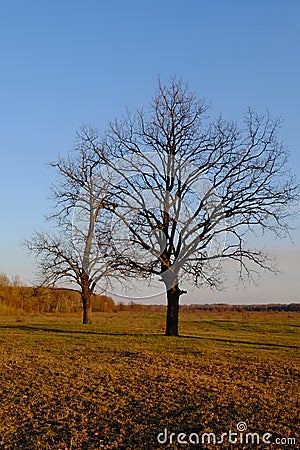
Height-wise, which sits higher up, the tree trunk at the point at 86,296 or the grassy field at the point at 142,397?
the tree trunk at the point at 86,296

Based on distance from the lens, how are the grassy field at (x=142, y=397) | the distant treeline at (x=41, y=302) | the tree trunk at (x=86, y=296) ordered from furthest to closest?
the distant treeline at (x=41, y=302), the tree trunk at (x=86, y=296), the grassy field at (x=142, y=397)

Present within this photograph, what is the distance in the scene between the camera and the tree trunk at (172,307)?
23.9 meters

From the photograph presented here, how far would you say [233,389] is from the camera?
11.1m

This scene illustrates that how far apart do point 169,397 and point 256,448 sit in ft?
9.80

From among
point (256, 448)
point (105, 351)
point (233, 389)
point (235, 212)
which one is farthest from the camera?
point (235, 212)

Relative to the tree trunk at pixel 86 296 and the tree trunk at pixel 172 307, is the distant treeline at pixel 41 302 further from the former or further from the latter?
the tree trunk at pixel 172 307

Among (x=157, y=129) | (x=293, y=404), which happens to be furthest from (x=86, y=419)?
(x=157, y=129)

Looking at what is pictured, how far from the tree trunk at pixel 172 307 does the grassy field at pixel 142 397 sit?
17.9ft

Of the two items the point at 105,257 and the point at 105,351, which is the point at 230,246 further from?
the point at 105,351

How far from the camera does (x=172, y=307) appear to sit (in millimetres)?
24000

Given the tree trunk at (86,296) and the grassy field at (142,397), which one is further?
the tree trunk at (86,296)

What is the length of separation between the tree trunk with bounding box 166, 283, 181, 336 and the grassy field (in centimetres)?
545

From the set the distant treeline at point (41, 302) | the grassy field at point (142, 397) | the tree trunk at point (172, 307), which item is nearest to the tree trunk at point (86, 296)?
the tree trunk at point (172, 307)

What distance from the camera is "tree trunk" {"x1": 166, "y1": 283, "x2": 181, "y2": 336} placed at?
2394cm
